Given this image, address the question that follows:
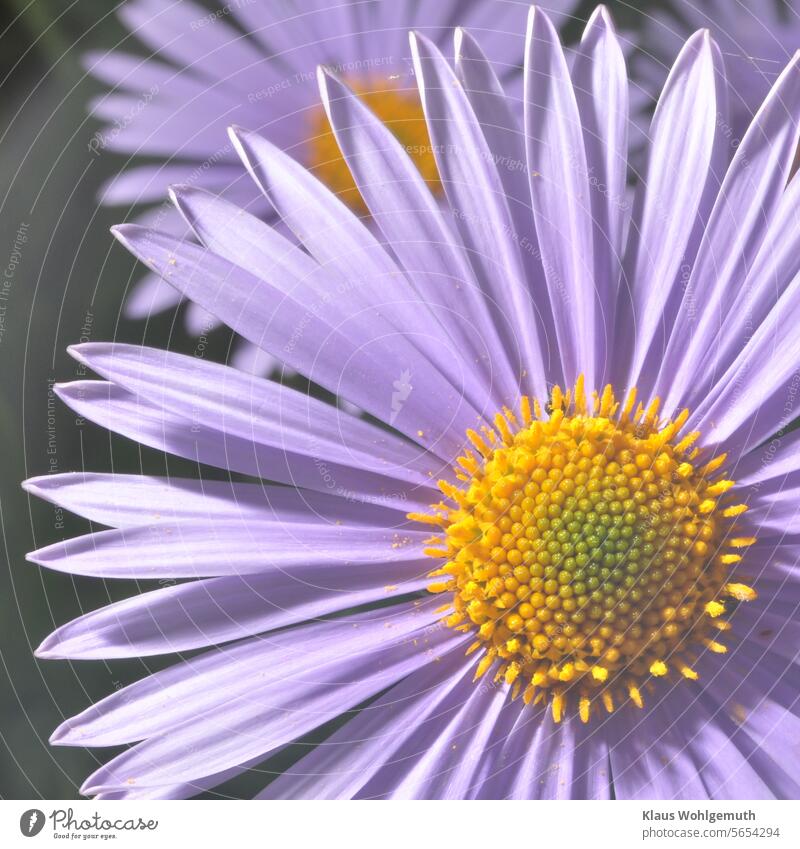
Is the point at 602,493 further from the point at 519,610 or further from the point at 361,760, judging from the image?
the point at 361,760

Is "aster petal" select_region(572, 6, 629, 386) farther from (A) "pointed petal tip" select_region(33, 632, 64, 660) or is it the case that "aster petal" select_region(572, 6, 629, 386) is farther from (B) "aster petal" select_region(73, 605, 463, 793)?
(A) "pointed petal tip" select_region(33, 632, 64, 660)

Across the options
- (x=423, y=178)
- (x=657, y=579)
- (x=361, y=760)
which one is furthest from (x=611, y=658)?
(x=423, y=178)

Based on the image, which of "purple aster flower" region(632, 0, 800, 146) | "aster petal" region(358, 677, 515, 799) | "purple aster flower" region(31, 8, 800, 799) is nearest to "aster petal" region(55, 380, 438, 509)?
"purple aster flower" region(31, 8, 800, 799)
